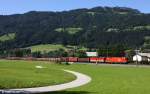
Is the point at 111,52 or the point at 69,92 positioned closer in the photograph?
the point at 69,92

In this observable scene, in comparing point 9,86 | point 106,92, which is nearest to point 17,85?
point 9,86

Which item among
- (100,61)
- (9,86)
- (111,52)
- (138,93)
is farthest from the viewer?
(111,52)

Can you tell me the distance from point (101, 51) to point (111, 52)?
181 inches

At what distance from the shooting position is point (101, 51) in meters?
191

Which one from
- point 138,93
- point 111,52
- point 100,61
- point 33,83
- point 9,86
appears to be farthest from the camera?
point 111,52

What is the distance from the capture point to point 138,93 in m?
29.6

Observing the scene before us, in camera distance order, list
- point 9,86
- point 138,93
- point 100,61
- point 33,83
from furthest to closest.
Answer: point 100,61, point 33,83, point 9,86, point 138,93

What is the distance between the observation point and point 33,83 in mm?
36781

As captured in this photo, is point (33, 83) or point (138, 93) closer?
point (138, 93)

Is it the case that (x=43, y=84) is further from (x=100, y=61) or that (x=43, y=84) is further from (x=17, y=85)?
(x=100, y=61)

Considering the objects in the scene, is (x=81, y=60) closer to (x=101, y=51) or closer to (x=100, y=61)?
(x=100, y=61)

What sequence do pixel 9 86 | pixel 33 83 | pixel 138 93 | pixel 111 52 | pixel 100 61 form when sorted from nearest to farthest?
pixel 138 93, pixel 9 86, pixel 33 83, pixel 100 61, pixel 111 52

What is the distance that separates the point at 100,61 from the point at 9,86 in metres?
100

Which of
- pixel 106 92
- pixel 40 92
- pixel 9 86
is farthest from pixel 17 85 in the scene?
pixel 106 92
